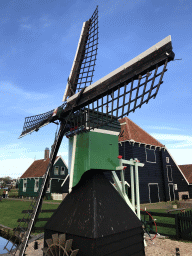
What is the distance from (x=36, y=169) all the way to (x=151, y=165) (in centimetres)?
1895

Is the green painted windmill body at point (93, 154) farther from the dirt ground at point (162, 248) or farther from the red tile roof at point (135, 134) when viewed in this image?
the red tile roof at point (135, 134)

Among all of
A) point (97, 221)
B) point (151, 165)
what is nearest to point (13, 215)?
point (97, 221)

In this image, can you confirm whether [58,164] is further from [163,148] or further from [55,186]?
[163,148]

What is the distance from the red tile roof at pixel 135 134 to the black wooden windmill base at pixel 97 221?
15668mm

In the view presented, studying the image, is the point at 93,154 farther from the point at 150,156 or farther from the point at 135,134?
the point at 150,156

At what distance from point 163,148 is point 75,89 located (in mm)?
19969

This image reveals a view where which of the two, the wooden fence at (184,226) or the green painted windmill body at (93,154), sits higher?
the green painted windmill body at (93,154)

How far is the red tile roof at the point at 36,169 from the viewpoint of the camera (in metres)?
30.4

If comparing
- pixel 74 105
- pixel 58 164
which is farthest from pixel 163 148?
pixel 74 105

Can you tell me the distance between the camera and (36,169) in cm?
3234

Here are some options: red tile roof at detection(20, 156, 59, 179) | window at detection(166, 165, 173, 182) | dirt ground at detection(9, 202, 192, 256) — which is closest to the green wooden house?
red tile roof at detection(20, 156, 59, 179)

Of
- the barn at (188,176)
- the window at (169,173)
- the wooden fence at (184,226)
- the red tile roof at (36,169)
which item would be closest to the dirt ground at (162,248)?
the wooden fence at (184,226)

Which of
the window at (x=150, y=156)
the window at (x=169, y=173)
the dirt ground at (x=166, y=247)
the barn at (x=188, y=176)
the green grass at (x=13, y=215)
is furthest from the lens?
the barn at (x=188, y=176)

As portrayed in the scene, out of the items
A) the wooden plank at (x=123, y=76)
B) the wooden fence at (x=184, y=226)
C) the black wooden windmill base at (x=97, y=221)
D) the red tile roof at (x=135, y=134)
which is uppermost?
the red tile roof at (x=135, y=134)
